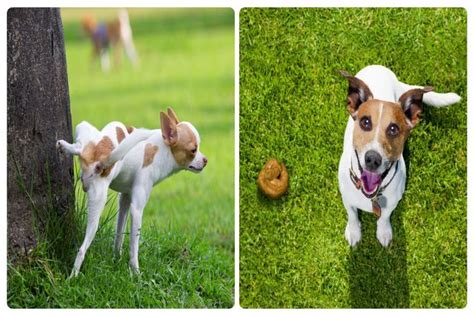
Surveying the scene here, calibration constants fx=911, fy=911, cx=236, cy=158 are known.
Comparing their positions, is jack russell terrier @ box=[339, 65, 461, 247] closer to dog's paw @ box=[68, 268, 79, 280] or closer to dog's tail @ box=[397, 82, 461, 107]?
dog's tail @ box=[397, 82, 461, 107]

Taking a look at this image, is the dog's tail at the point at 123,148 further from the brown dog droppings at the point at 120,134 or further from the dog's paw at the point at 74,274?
the dog's paw at the point at 74,274

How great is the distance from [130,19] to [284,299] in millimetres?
3638

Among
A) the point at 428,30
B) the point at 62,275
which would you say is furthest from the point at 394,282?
the point at 62,275

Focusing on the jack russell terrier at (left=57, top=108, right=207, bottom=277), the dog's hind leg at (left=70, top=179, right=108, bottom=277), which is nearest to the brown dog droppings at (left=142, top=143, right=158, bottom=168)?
the jack russell terrier at (left=57, top=108, right=207, bottom=277)

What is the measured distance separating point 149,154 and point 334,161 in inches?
31.1

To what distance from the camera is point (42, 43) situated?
137 inches

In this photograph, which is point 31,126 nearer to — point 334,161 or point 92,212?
point 92,212

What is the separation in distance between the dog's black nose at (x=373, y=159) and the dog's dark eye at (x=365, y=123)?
98 millimetres

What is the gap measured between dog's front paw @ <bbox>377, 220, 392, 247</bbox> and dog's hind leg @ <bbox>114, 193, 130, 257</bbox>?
103 cm

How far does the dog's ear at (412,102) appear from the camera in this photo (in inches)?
139

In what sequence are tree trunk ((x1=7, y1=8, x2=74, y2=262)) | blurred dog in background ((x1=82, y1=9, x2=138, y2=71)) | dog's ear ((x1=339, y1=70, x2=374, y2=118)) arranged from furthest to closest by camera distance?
blurred dog in background ((x1=82, y1=9, x2=138, y2=71)) < dog's ear ((x1=339, y1=70, x2=374, y2=118)) < tree trunk ((x1=7, y1=8, x2=74, y2=262))

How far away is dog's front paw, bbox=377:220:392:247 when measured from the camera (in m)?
3.72

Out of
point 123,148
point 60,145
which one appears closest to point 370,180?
point 123,148

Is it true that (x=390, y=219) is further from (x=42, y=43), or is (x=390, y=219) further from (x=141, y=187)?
(x=42, y=43)
